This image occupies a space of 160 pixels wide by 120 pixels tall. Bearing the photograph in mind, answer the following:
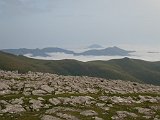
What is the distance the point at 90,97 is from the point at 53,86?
7.71 m

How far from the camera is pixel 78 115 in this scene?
36375 mm

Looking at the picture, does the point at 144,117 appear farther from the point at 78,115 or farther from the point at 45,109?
the point at 45,109

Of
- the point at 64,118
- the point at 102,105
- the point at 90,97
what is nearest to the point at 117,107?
the point at 102,105

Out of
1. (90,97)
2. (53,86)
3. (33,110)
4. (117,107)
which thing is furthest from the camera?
(53,86)

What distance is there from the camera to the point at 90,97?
44594mm

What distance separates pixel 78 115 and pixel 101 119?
2.49 m

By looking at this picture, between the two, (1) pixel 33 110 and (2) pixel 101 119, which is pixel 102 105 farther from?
(1) pixel 33 110

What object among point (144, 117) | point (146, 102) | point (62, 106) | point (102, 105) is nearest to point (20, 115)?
point (62, 106)

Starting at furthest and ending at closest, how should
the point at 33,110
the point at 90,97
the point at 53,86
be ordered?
the point at 53,86 < the point at 90,97 < the point at 33,110

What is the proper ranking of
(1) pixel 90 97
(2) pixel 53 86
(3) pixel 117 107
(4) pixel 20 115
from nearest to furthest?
(4) pixel 20 115 < (3) pixel 117 107 < (1) pixel 90 97 < (2) pixel 53 86

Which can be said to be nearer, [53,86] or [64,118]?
[64,118]

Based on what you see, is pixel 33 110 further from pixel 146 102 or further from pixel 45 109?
pixel 146 102

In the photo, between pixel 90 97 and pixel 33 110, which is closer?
pixel 33 110

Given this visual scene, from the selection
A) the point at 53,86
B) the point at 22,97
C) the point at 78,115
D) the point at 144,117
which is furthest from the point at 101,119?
the point at 53,86
